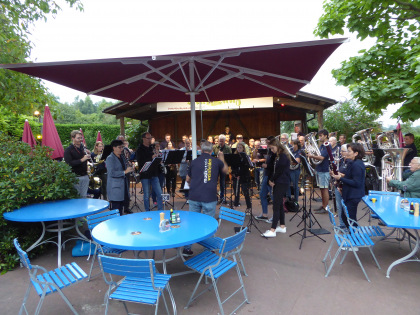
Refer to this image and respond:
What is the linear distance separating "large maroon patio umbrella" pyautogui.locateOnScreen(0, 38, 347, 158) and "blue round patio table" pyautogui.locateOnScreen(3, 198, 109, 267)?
6.61ft

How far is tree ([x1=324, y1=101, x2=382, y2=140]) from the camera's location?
54.6 ft

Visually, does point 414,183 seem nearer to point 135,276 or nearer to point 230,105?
point 135,276

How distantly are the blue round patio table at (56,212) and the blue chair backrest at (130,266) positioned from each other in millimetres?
1651

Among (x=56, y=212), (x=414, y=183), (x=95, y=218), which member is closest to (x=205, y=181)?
(x=95, y=218)

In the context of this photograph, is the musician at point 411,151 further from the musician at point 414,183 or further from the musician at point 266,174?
the musician at point 266,174

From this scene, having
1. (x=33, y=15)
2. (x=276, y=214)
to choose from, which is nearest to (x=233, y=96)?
(x=276, y=214)

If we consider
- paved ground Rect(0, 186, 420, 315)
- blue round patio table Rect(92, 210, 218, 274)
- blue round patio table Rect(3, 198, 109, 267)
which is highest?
blue round patio table Rect(3, 198, 109, 267)

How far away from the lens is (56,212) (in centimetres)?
404

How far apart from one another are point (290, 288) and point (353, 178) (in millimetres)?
2166

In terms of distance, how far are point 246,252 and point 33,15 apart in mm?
7739

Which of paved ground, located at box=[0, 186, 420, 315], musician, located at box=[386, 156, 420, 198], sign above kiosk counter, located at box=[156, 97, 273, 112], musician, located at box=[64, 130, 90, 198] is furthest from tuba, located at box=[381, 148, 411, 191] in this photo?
musician, located at box=[64, 130, 90, 198]

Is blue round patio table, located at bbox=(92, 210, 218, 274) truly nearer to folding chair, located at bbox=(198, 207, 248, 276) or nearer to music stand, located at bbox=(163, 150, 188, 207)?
folding chair, located at bbox=(198, 207, 248, 276)

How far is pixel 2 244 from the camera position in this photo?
407 cm

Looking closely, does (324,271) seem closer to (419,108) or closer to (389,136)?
(419,108)
